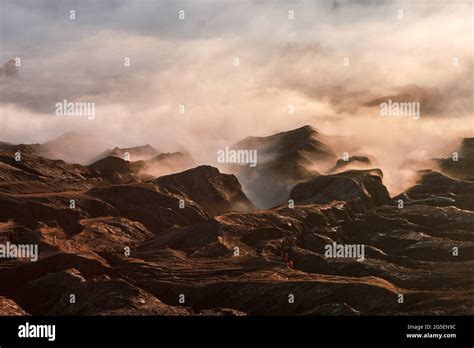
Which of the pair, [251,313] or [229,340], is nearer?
[229,340]

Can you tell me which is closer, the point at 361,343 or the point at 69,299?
the point at 361,343

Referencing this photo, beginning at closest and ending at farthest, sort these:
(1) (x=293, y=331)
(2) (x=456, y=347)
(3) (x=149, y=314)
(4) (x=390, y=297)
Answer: (2) (x=456, y=347), (1) (x=293, y=331), (3) (x=149, y=314), (4) (x=390, y=297)

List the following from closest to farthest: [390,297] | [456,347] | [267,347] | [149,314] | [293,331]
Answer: [456,347], [267,347], [293,331], [149,314], [390,297]

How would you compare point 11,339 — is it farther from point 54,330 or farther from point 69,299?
point 69,299

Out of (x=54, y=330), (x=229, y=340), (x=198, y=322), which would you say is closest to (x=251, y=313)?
(x=198, y=322)

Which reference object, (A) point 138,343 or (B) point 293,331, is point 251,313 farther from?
(A) point 138,343

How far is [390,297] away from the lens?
198 m

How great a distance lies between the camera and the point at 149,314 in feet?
608

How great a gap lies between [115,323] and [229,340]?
28615 millimetres

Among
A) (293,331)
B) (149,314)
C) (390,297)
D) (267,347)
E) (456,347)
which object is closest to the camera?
(456,347)

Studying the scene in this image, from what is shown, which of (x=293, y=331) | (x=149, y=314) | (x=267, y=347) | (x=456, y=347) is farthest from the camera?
(x=149, y=314)

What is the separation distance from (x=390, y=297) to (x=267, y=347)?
58.8m

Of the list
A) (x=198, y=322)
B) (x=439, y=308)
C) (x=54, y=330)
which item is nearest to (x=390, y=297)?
(x=439, y=308)

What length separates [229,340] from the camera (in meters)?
159
